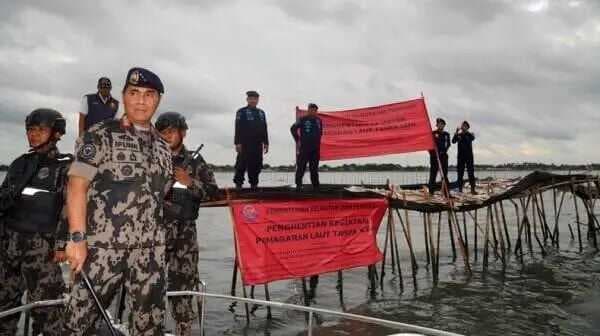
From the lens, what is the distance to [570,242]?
77.0ft

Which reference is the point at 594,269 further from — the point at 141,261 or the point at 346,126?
the point at 141,261

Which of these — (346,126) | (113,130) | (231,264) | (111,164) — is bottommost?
(231,264)

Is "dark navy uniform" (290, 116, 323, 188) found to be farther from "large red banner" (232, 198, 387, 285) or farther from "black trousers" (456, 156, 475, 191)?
"black trousers" (456, 156, 475, 191)

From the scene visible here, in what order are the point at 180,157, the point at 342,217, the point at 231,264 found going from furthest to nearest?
the point at 231,264
the point at 342,217
the point at 180,157

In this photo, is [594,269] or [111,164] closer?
[111,164]

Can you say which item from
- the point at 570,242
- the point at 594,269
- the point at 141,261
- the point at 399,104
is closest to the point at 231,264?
the point at 399,104

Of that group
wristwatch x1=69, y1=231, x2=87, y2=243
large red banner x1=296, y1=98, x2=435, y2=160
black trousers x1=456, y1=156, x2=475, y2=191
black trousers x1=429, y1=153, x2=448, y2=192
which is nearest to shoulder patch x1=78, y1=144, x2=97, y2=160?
wristwatch x1=69, y1=231, x2=87, y2=243

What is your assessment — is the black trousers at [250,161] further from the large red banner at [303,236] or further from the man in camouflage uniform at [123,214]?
the man in camouflage uniform at [123,214]

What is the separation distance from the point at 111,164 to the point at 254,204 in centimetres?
506

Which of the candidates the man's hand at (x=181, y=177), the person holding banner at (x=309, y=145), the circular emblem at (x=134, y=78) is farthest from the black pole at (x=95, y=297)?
the person holding banner at (x=309, y=145)

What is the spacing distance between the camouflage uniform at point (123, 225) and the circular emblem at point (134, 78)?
34 centimetres

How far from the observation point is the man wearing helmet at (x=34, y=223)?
4.43 m

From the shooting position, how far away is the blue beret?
3061mm

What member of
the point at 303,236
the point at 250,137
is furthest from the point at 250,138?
the point at 303,236
